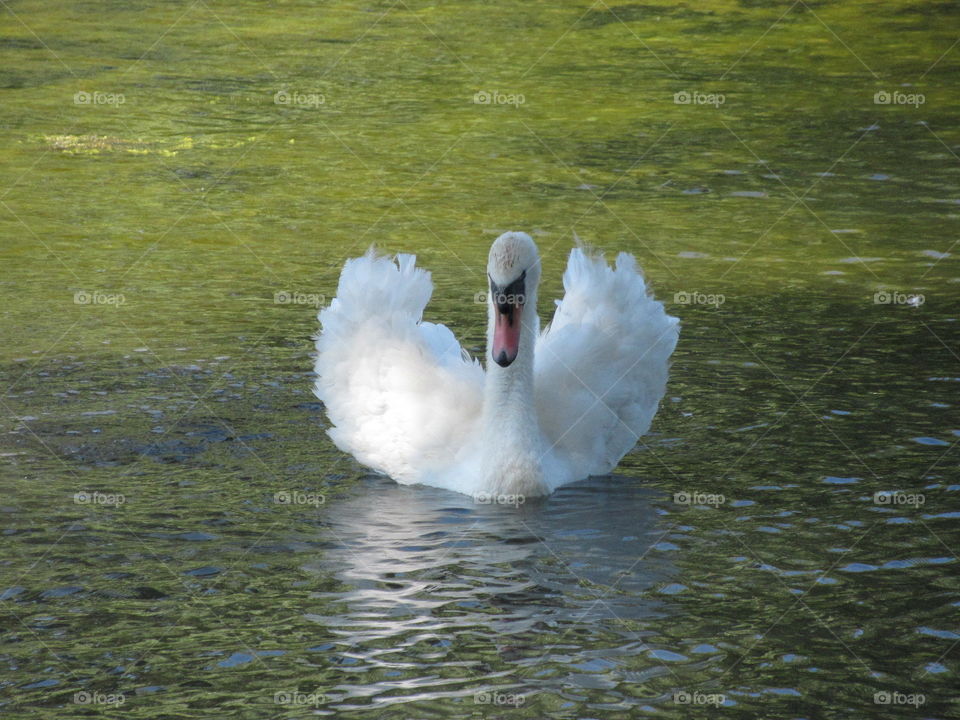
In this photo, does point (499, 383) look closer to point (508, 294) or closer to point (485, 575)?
point (508, 294)

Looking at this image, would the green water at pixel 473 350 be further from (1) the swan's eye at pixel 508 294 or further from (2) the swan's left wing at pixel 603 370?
(1) the swan's eye at pixel 508 294

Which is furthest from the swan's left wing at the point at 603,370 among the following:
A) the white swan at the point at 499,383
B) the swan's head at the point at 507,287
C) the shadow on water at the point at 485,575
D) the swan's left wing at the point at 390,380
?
the swan's head at the point at 507,287

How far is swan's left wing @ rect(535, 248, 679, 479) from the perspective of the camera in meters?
9.59

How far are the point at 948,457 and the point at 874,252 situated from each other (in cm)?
587

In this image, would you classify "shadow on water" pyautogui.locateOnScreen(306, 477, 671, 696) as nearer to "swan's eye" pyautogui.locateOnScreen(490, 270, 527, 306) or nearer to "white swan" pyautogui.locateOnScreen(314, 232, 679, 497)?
"white swan" pyautogui.locateOnScreen(314, 232, 679, 497)

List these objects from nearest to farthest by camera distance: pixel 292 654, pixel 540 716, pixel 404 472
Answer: pixel 540 716 < pixel 292 654 < pixel 404 472

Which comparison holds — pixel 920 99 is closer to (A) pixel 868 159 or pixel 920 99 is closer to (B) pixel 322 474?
(A) pixel 868 159

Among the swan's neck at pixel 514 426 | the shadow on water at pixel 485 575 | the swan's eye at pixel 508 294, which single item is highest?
the swan's eye at pixel 508 294

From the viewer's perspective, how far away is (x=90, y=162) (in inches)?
736

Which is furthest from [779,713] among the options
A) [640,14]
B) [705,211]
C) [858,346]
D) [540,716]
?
[640,14]

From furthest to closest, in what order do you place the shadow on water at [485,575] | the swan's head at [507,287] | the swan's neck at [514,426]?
1. the swan's neck at [514,426]
2. the swan's head at [507,287]
3. the shadow on water at [485,575]

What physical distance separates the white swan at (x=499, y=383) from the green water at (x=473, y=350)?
0.27 meters

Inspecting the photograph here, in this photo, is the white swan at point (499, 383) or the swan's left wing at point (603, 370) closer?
the white swan at point (499, 383)

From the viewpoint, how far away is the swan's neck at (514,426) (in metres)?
9.12
